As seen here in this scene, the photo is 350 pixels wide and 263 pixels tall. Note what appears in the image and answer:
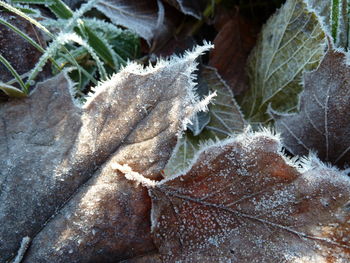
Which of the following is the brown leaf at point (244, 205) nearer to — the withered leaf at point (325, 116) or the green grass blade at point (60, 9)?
the withered leaf at point (325, 116)

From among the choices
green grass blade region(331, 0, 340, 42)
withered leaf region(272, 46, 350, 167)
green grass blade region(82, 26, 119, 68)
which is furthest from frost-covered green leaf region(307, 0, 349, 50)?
green grass blade region(82, 26, 119, 68)

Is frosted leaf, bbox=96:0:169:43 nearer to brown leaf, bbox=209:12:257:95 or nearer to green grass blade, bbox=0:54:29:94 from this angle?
brown leaf, bbox=209:12:257:95

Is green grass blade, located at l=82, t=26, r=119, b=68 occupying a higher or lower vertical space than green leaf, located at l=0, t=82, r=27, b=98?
higher

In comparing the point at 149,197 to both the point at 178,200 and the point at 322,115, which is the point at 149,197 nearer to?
the point at 178,200

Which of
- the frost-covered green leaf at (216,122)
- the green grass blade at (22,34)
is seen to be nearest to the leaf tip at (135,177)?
the frost-covered green leaf at (216,122)

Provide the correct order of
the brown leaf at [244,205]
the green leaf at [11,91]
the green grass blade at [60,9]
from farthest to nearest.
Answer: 1. the green grass blade at [60,9]
2. the green leaf at [11,91]
3. the brown leaf at [244,205]
